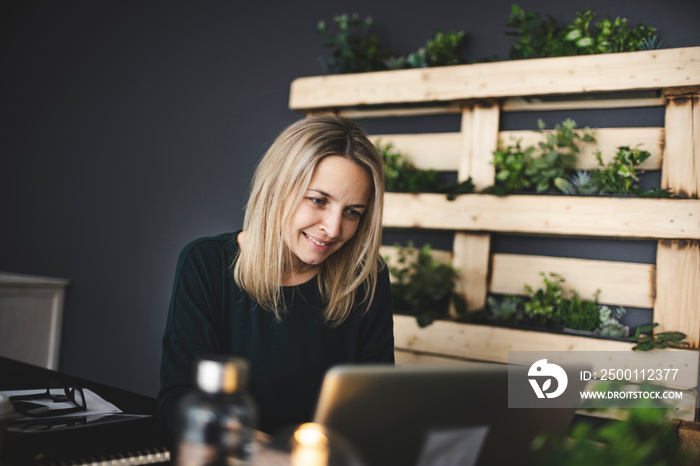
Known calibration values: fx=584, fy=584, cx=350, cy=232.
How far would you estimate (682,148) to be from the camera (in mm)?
2199

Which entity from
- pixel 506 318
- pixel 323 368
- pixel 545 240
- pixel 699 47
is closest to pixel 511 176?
pixel 545 240

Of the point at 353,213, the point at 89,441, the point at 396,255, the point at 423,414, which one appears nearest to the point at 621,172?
the point at 396,255

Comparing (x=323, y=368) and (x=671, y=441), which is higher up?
(x=671, y=441)

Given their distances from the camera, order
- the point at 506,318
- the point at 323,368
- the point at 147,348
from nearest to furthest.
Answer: the point at 323,368, the point at 506,318, the point at 147,348

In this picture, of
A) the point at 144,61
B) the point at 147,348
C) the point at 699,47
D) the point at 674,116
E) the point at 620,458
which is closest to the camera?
the point at 620,458

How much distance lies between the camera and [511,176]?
7.98 feet

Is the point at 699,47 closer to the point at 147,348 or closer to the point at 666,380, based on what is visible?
the point at 666,380

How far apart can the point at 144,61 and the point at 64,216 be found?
3.89 feet

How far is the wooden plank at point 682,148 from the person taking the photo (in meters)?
2.17

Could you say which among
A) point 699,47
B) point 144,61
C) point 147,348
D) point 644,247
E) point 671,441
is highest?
point 144,61

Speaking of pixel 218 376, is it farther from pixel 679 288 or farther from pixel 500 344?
pixel 679 288

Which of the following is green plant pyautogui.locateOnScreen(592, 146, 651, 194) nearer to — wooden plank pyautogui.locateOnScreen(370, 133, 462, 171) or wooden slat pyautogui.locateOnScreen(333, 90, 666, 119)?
wooden slat pyautogui.locateOnScreen(333, 90, 666, 119)

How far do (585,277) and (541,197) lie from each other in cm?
39

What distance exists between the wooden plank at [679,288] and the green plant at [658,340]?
0.06 meters
